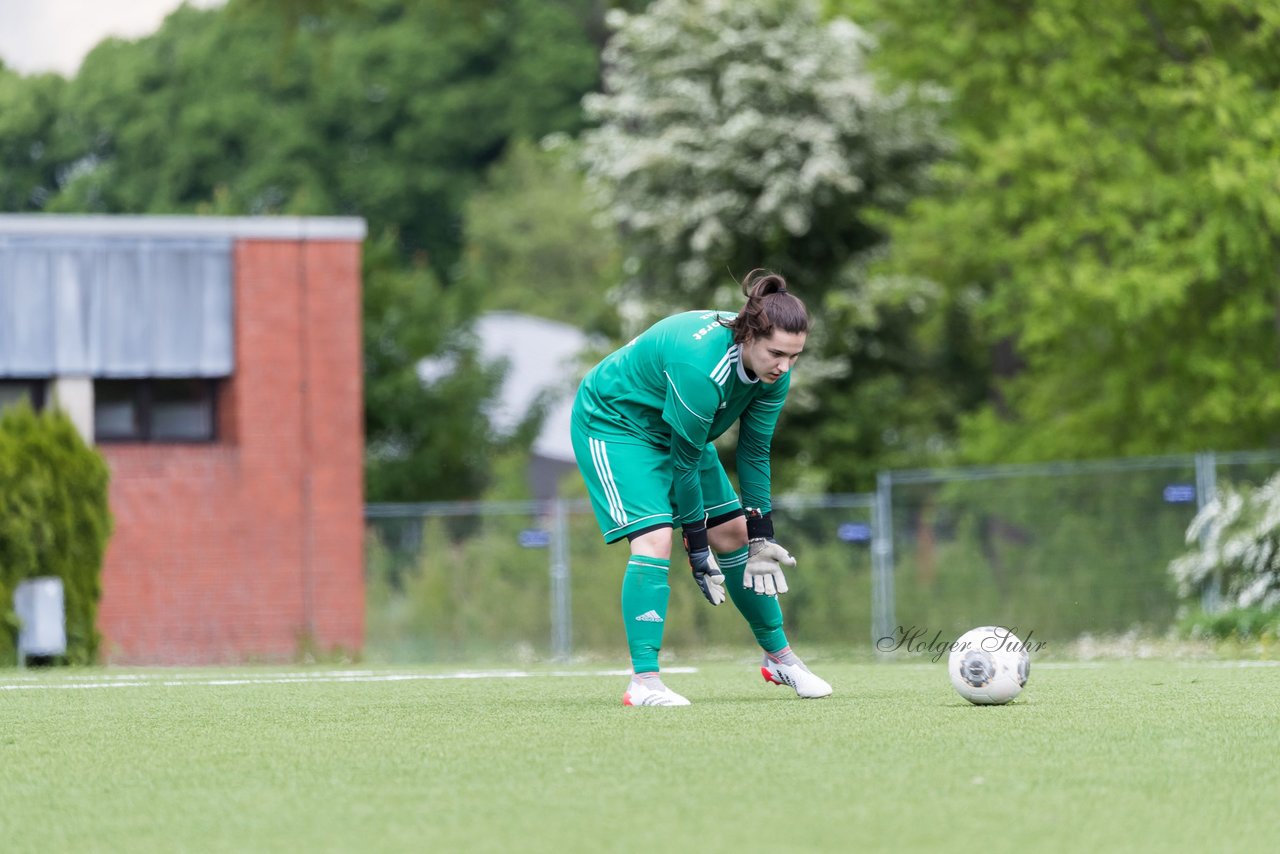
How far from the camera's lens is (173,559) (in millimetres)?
20453

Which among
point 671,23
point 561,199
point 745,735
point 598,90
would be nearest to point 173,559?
point 671,23

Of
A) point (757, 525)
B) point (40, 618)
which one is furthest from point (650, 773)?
point (40, 618)

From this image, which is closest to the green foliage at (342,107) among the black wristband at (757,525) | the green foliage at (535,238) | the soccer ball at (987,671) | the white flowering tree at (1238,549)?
the green foliage at (535,238)

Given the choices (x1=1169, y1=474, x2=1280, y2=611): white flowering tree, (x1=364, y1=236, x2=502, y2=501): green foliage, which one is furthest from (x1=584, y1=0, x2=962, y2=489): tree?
(x1=1169, y1=474, x2=1280, y2=611): white flowering tree

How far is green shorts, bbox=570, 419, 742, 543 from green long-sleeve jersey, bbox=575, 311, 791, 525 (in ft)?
0.17

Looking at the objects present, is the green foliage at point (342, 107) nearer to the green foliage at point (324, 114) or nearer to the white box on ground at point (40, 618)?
the green foliage at point (324, 114)

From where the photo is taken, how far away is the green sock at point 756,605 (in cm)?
839

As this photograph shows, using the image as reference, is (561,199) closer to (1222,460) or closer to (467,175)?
(467,175)

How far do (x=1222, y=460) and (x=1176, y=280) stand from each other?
267 cm

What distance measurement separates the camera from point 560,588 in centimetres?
2091

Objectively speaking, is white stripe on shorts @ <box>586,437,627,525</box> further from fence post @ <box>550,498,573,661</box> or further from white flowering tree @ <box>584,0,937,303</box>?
white flowering tree @ <box>584,0,937,303</box>

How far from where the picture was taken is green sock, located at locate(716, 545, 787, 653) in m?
8.39

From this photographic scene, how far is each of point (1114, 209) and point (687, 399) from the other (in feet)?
49.6

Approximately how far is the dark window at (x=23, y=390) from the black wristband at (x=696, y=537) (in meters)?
13.9
